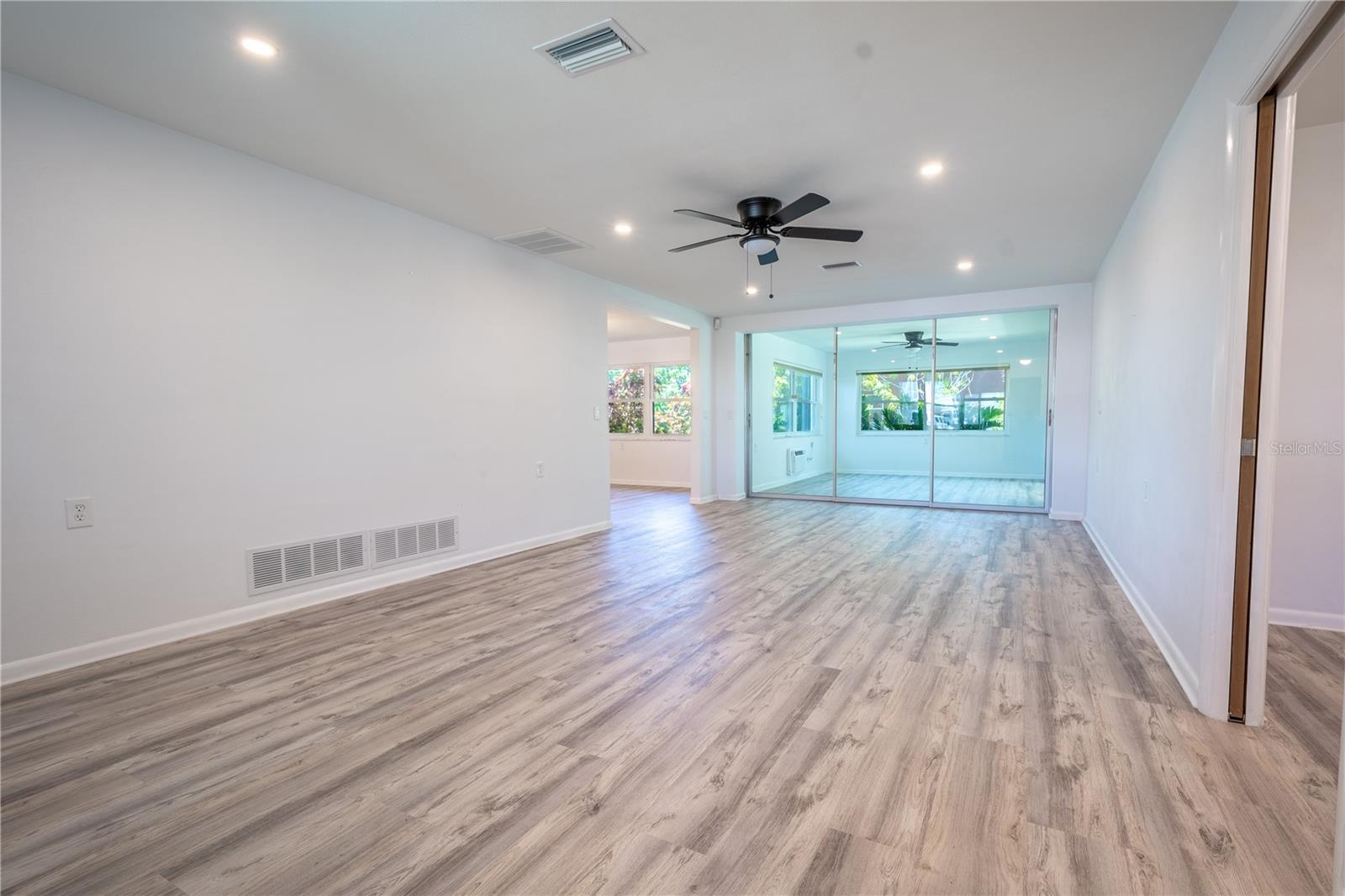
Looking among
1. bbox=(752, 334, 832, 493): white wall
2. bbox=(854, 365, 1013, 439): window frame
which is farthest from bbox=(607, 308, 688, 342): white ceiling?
bbox=(854, 365, 1013, 439): window frame

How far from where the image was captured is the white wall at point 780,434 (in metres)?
8.84

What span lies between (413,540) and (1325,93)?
19.0 feet

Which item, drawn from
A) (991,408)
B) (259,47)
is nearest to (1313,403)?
(991,408)

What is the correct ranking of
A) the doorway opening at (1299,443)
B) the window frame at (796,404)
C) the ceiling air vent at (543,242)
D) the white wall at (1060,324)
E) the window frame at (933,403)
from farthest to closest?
the window frame at (796,404) < the window frame at (933,403) < the white wall at (1060,324) < the ceiling air vent at (543,242) < the doorway opening at (1299,443)

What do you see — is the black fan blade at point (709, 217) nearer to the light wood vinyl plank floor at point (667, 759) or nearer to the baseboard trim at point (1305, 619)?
the light wood vinyl plank floor at point (667, 759)

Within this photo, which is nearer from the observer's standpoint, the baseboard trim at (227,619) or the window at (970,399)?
the baseboard trim at (227,619)

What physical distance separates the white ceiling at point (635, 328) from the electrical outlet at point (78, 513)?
5.46 m

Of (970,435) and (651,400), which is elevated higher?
(651,400)

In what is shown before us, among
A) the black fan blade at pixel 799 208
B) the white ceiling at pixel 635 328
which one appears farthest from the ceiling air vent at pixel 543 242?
the white ceiling at pixel 635 328

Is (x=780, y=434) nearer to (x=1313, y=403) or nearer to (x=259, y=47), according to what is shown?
(x=1313, y=403)

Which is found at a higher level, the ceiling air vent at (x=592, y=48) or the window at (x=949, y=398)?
the ceiling air vent at (x=592, y=48)

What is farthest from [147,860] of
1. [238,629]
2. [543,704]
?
[238,629]

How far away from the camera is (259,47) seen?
2.38 meters

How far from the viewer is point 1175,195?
2.90 meters
